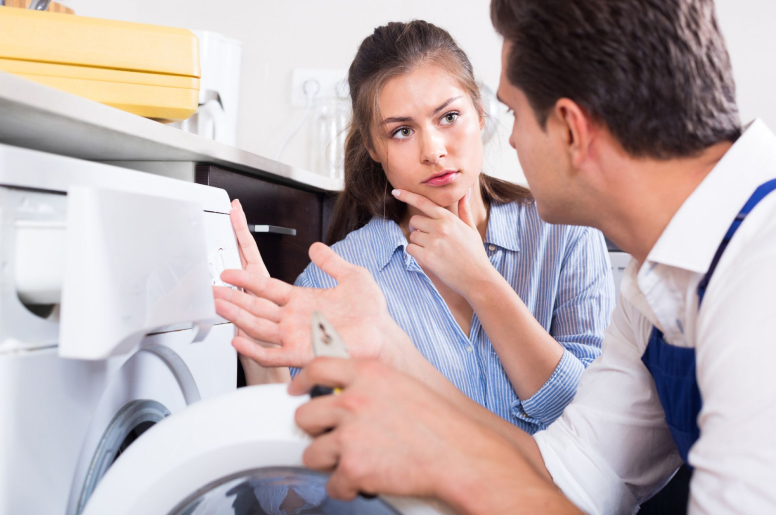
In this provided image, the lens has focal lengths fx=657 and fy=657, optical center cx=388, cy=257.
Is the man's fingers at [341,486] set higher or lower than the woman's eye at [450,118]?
lower

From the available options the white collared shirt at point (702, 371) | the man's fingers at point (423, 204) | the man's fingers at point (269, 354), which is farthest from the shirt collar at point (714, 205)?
the man's fingers at point (423, 204)

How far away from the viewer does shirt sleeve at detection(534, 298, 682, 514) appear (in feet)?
2.63

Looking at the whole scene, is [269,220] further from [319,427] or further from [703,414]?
[703,414]

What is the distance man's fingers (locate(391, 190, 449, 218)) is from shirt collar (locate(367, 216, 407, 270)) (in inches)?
3.4

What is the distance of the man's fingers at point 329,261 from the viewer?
0.85 metres

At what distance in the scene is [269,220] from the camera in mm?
1399

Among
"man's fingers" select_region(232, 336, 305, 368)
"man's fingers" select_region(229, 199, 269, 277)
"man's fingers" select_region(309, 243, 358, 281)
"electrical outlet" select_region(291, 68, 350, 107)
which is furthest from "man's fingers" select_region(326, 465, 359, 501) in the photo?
"electrical outlet" select_region(291, 68, 350, 107)

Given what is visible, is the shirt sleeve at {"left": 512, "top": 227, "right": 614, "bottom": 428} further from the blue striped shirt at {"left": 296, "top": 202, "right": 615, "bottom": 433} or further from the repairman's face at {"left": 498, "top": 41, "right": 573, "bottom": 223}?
the repairman's face at {"left": 498, "top": 41, "right": 573, "bottom": 223}

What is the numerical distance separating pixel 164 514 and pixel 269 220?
84 centimetres

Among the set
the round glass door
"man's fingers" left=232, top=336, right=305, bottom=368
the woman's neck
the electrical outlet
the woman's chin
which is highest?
the electrical outlet

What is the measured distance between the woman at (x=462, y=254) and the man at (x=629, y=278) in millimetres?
319

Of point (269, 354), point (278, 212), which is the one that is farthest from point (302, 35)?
point (269, 354)

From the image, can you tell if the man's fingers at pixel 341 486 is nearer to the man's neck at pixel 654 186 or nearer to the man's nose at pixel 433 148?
the man's neck at pixel 654 186

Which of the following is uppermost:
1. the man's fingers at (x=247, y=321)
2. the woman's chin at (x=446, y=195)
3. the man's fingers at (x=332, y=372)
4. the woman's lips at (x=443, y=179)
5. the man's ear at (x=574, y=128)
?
the man's ear at (x=574, y=128)
